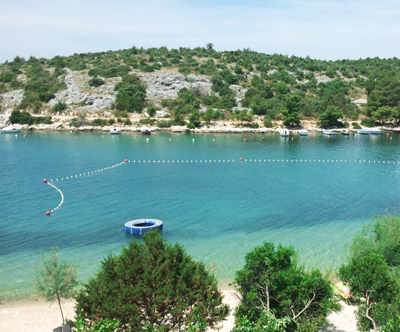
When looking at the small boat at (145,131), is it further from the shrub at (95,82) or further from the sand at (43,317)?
the sand at (43,317)

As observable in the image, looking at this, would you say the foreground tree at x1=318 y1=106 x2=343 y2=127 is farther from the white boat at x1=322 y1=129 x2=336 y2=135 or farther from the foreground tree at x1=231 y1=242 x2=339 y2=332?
the foreground tree at x1=231 y1=242 x2=339 y2=332

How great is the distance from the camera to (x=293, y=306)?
12.0 m

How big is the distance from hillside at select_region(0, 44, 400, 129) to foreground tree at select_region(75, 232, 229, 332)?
69473 mm

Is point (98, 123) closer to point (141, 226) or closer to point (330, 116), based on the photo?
point (330, 116)

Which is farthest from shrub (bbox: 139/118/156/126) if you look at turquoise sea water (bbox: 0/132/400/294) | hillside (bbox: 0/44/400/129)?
turquoise sea water (bbox: 0/132/400/294)

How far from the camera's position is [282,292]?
39.9ft

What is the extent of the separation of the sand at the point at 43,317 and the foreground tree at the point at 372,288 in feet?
9.66

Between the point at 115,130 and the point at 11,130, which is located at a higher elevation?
the point at 115,130

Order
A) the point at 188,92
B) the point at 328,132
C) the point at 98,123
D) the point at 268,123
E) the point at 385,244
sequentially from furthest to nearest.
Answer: the point at 188,92, the point at 98,123, the point at 268,123, the point at 328,132, the point at 385,244

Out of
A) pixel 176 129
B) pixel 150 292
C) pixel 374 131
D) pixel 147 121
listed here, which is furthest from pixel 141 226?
pixel 374 131

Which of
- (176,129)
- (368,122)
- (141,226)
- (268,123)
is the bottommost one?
(141,226)

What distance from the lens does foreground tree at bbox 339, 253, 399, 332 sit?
11.5 m

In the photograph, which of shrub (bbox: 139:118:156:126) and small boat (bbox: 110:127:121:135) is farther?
shrub (bbox: 139:118:156:126)

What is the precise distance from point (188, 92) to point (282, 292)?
8760 centimetres
